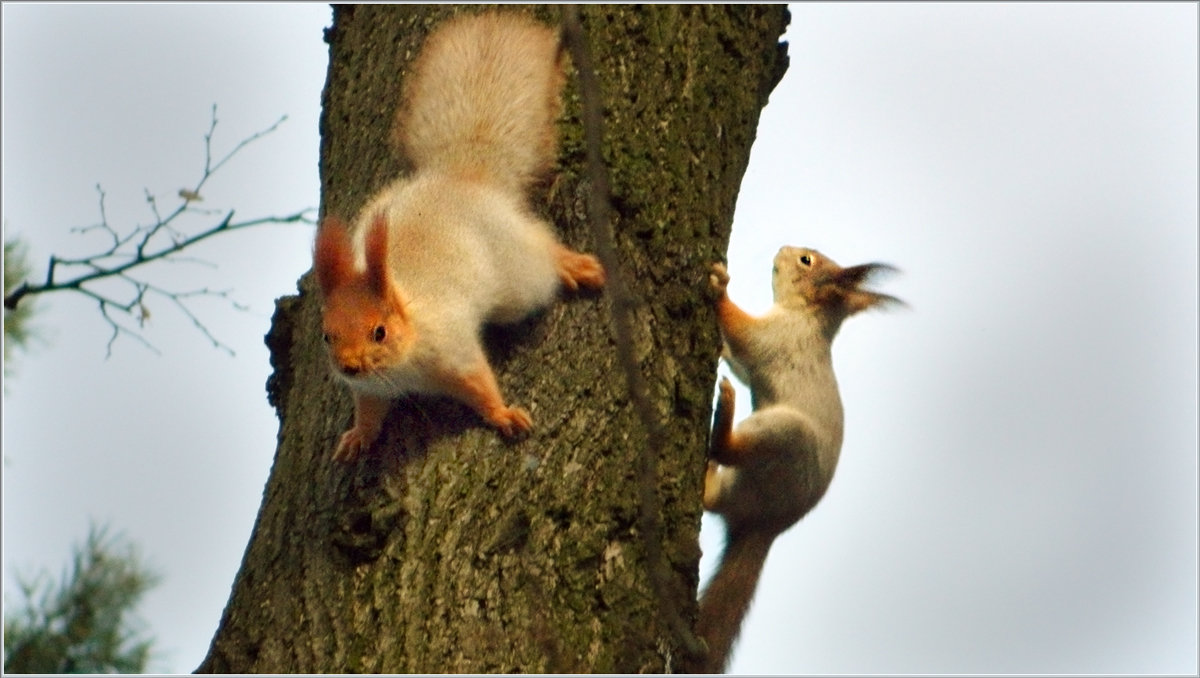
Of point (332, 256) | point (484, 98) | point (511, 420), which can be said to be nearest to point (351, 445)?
point (511, 420)

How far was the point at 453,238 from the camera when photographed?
289 centimetres

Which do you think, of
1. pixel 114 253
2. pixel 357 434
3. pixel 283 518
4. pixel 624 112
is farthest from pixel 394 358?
pixel 114 253

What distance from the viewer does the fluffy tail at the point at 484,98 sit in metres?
2.89

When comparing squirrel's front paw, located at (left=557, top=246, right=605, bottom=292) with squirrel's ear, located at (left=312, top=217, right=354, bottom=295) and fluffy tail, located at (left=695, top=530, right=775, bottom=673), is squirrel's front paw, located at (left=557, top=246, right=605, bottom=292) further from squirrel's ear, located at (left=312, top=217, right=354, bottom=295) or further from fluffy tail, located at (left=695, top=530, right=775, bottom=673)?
fluffy tail, located at (left=695, top=530, right=775, bottom=673)

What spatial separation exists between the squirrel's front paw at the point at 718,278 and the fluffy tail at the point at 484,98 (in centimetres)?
50

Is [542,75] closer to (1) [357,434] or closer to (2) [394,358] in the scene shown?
(2) [394,358]

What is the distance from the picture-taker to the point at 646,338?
247 cm

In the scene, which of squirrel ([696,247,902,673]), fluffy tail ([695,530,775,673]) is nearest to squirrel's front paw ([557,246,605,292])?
squirrel ([696,247,902,673])

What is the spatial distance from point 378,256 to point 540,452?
2.32ft

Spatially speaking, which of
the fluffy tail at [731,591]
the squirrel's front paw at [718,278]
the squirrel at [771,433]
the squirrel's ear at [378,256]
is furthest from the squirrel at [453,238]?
the fluffy tail at [731,591]

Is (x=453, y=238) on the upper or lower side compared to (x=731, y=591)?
upper

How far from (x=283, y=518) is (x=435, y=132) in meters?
1.16

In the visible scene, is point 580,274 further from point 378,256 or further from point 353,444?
point 353,444

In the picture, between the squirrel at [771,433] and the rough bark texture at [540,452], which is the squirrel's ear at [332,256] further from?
the squirrel at [771,433]
